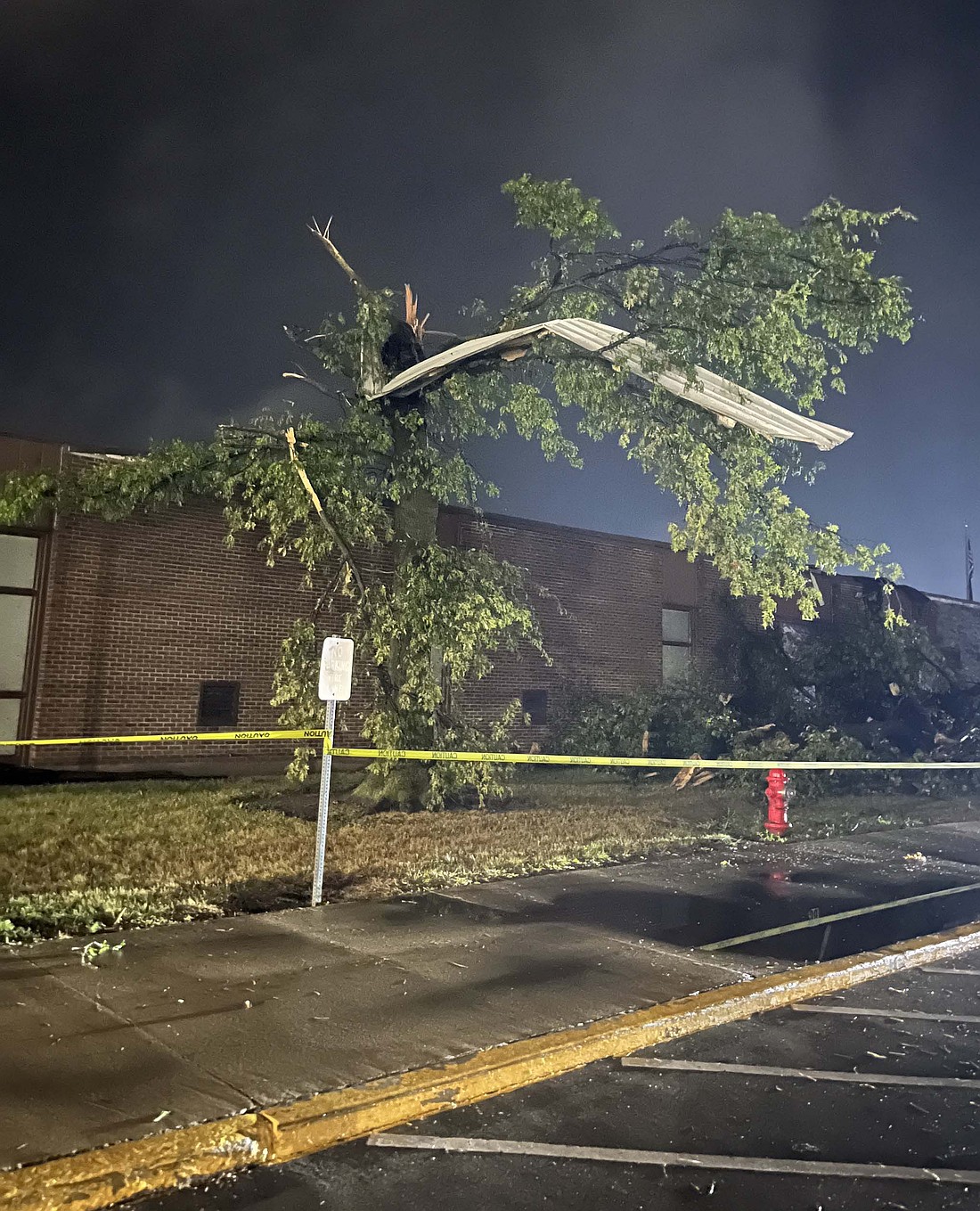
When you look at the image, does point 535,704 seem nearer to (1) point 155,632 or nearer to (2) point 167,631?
(2) point 167,631

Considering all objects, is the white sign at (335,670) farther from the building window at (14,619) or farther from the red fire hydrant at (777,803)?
the building window at (14,619)

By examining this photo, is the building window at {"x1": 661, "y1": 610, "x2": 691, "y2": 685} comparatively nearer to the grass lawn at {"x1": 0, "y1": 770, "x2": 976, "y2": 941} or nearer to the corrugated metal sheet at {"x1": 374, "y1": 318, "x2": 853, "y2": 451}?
the grass lawn at {"x1": 0, "y1": 770, "x2": 976, "y2": 941}

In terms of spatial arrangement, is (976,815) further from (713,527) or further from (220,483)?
(220,483)

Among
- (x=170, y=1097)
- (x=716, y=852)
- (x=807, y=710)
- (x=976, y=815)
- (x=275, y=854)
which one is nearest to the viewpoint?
(x=170, y=1097)

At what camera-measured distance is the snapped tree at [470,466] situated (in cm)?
1090

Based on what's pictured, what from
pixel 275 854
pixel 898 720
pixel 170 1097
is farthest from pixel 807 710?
pixel 170 1097

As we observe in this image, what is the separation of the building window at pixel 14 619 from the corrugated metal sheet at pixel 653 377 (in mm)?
6514

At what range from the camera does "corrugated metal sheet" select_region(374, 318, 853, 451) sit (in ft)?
35.3

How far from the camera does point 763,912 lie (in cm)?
770

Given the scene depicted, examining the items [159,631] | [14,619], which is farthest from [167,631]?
[14,619]

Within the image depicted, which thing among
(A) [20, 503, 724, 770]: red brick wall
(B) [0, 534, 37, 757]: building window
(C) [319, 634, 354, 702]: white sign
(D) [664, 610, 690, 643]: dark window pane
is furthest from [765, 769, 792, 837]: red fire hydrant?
(D) [664, 610, 690, 643]: dark window pane

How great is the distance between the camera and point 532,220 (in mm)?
11328

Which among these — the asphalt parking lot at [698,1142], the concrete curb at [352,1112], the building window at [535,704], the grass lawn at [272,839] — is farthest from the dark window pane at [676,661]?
the asphalt parking lot at [698,1142]

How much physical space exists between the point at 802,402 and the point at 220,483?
6.98 m
